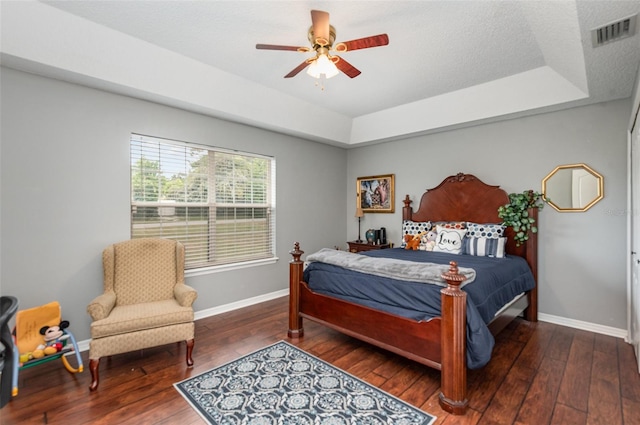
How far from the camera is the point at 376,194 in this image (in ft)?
17.2

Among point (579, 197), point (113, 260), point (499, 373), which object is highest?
point (579, 197)

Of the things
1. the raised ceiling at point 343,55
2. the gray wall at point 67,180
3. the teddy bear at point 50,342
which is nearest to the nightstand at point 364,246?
the raised ceiling at point 343,55

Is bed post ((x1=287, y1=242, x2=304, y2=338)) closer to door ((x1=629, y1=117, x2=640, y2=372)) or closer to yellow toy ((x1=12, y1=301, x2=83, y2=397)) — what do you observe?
yellow toy ((x1=12, y1=301, x2=83, y2=397))

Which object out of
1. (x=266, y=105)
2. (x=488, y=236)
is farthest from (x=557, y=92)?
(x=266, y=105)

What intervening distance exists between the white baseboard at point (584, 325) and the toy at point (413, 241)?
1.61 meters

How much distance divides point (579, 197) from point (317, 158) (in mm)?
3468

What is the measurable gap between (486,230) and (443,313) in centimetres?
218

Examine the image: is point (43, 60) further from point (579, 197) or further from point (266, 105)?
point (579, 197)

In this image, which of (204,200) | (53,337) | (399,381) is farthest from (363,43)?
(53,337)

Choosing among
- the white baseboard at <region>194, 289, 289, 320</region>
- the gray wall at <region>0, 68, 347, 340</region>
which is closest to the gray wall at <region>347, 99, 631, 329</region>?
the white baseboard at <region>194, 289, 289, 320</region>

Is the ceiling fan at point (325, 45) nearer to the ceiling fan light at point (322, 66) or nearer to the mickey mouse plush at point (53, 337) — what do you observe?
the ceiling fan light at point (322, 66)

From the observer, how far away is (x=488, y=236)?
3.74 meters

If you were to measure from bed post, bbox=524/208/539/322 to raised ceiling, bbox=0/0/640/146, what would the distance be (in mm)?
1440

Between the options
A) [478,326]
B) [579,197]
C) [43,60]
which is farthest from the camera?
[579,197]
